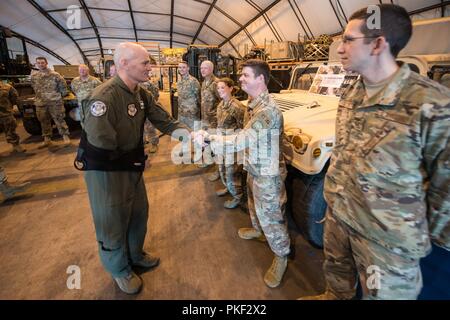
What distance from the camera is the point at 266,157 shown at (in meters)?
1.97

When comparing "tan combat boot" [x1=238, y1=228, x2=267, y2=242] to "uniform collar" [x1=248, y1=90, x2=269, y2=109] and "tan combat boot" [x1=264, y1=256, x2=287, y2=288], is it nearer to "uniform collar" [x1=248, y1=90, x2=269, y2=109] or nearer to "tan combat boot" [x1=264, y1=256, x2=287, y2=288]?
"tan combat boot" [x1=264, y1=256, x2=287, y2=288]

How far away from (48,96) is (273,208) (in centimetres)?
652

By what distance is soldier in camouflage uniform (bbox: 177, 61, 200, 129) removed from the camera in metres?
4.90

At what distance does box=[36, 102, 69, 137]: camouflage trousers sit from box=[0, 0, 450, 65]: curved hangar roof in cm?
372

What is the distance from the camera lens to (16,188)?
3.66 metres

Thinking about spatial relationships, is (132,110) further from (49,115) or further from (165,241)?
(49,115)

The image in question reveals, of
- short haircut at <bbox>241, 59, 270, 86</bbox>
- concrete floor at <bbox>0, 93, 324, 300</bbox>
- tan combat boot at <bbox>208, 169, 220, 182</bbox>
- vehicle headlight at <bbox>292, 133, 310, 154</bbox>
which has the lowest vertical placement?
concrete floor at <bbox>0, 93, 324, 300</bbox>

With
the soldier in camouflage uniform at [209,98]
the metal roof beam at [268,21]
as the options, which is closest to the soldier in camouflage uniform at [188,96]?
the soldier in camouflage uniform at [209,98]

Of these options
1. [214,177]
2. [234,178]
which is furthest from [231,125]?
[214,177]

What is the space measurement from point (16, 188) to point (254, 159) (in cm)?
386

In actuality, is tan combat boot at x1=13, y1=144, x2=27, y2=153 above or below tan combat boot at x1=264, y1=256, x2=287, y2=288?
above

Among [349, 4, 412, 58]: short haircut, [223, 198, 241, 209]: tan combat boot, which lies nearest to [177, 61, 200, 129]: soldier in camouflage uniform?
[223, 198, 241, 209]: tan combat boot
